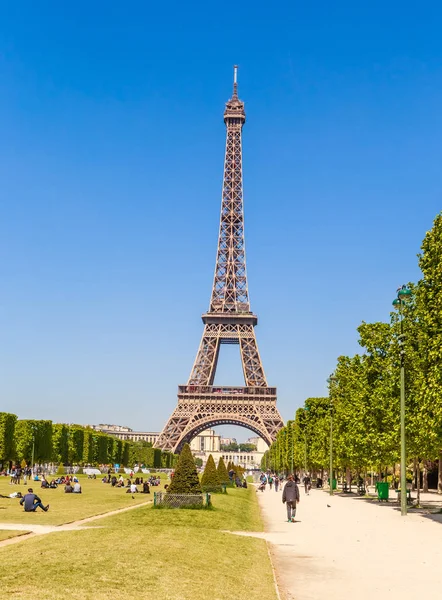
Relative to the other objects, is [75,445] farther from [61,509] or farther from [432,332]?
[432,332]

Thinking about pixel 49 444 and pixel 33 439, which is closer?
pixel 33 439

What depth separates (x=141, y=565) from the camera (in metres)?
14.8

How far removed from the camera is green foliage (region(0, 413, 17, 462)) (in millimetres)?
88062

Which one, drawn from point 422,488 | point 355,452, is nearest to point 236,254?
point 422,488

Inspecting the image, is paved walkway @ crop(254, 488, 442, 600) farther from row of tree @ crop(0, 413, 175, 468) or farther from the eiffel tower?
the eiffel tower

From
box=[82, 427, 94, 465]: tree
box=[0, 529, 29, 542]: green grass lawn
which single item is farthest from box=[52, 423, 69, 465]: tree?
box=[0, 529, 29, 542]: green grass lawn

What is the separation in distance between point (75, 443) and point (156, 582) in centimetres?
9689

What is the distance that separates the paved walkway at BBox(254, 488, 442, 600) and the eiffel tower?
331 feet

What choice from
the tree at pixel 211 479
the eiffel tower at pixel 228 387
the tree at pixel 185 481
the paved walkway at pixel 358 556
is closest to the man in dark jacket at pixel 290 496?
the paved walkway at pixel 358 556

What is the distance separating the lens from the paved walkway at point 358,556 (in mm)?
14030

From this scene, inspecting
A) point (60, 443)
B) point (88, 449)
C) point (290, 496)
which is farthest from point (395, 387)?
point (88, 449)

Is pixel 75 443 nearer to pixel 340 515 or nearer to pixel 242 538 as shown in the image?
pixel 340 515

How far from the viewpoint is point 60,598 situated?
11.3 m

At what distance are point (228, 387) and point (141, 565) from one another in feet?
403
